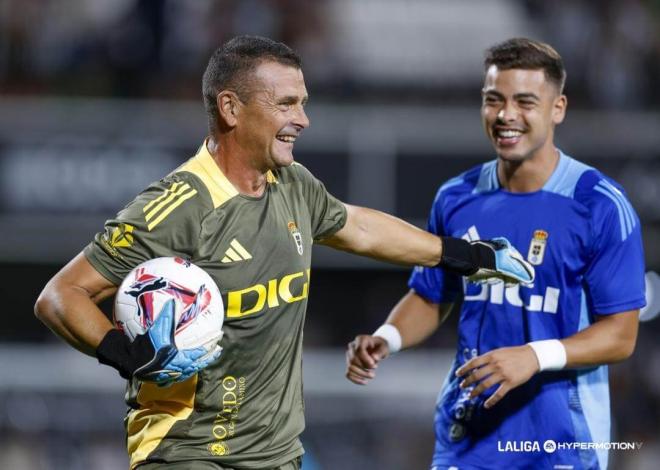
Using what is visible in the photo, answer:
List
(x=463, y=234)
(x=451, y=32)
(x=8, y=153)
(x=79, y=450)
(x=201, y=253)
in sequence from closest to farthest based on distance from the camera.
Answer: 1. (x=201, y=253)
2. (x=463, y=234)
3. (x=79, y=450)
4. (x=8, y=153)
5. (x=451, y=32)

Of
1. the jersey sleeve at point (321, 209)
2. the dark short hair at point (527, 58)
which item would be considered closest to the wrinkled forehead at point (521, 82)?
the dark short hair at point (527, 58)

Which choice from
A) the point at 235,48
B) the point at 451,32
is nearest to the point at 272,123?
the point at 235,48

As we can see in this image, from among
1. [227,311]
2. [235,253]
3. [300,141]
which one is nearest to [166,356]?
[227,311]

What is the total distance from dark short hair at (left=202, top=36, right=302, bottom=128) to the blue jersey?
4.45 feet

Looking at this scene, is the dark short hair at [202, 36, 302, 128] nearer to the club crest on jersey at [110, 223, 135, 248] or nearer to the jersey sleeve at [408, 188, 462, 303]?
the club crest on jersey at [110, 223, 135, 248]

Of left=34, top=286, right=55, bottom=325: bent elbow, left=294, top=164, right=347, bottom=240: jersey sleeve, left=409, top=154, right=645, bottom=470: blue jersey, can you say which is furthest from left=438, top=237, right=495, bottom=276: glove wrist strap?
left=34, top=286, right=55, bottom=325: bent elbow

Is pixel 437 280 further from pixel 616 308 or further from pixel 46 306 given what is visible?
pixel 46 306

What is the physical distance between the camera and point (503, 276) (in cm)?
505

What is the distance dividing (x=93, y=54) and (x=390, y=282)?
186 inches

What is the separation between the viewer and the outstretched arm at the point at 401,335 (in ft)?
17.3

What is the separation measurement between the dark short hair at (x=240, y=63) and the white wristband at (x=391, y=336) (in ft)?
4.48

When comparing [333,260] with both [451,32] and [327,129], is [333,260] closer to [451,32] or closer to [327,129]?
[327,129]

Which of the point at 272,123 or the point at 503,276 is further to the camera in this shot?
the point at 503,276

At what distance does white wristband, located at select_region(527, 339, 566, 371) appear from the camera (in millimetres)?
4906
